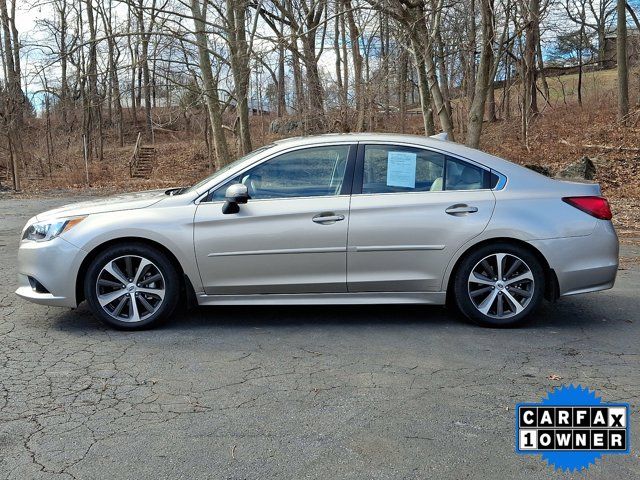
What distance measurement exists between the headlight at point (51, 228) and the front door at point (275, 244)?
1.05m

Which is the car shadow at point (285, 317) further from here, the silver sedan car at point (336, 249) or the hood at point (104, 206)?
the hood at point (104, 206)

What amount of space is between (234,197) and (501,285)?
2.32m

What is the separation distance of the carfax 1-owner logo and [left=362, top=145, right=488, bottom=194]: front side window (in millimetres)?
2085

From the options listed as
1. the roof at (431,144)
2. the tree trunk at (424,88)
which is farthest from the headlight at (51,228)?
the tree trunk at (424,88)

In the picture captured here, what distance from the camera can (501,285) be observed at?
17.1ft

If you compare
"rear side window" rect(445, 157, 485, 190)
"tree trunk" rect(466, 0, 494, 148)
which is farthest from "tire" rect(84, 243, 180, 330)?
"tree trunk" rect(466, 0, 494, 148)

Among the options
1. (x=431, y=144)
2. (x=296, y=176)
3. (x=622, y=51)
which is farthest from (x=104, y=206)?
(x=622, y=51)

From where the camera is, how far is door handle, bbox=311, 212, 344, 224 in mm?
5145

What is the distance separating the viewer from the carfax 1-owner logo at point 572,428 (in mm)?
3082

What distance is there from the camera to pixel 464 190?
5293mm

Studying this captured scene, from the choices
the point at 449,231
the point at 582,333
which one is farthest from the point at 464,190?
the point at 582,333

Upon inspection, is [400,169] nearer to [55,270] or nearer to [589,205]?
[589,205]

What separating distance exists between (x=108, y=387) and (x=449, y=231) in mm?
2863

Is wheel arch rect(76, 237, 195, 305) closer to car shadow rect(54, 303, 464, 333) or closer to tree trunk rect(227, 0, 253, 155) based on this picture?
car shadow rect(54, 303, 464, 333)
